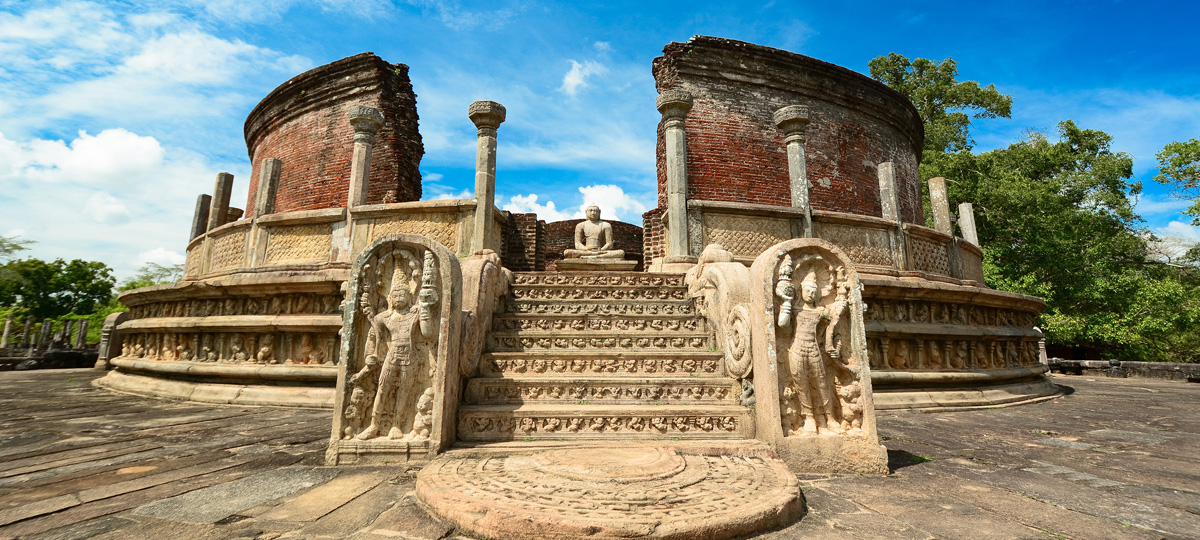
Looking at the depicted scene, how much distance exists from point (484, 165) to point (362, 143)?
200 cm

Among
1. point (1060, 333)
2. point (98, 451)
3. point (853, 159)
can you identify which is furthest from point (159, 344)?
point (1060, 333)

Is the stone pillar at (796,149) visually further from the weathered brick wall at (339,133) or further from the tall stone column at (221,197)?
the tall stone column at (221,197)

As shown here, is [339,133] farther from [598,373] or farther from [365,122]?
[598,373]

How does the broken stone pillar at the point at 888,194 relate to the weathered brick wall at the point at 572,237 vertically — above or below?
below

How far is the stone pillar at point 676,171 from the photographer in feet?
22.0

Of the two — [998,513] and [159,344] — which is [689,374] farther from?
[159,344]

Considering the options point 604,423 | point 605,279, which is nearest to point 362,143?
point 605,279

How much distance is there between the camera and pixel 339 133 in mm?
12977

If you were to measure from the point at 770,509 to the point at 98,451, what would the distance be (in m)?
4.33

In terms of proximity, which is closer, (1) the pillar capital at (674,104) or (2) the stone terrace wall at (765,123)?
(1) the pillar capital at (674,104)

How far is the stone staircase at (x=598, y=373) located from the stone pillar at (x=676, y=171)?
4.61 ft

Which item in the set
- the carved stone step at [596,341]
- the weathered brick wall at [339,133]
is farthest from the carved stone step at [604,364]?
the weathered brick wall at [339,133]

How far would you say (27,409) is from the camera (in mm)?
5383

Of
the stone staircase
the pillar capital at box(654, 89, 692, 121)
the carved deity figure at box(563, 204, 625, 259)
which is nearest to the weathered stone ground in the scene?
the stone staircase
